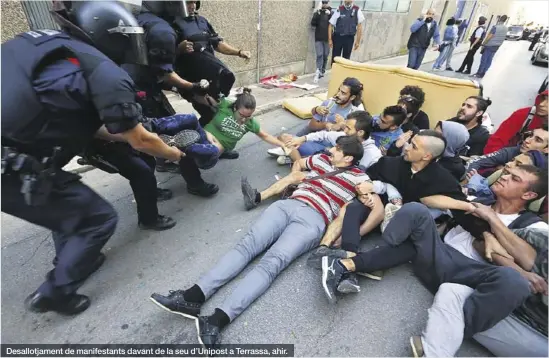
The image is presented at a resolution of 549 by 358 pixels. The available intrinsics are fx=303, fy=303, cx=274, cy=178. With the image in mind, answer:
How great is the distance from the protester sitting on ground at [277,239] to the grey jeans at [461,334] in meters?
0.86

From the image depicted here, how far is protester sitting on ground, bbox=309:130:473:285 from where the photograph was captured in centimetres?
212

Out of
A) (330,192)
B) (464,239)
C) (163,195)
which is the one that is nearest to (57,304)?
(163,195)

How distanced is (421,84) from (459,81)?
0.39m

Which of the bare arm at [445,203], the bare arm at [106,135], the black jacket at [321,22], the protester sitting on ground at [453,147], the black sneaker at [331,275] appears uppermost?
the black jacket at [321,22]

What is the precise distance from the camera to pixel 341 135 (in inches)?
122

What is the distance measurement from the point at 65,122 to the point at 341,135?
7.81 feet

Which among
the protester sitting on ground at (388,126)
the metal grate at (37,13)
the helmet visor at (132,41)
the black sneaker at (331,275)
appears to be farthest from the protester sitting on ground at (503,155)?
the metal grate at (37,13)

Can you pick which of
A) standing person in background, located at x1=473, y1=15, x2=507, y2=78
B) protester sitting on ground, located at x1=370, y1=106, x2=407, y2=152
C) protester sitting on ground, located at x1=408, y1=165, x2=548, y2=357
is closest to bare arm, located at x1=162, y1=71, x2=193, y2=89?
protester sitting on ground, located at x1=370, y1=106, x2=407, y2=152

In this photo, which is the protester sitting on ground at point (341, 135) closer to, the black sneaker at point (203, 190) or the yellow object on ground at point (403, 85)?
the black sneaker at point (203, 190)

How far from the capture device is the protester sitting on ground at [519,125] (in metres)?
2.83

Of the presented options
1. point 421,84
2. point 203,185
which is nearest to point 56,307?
point 203,185

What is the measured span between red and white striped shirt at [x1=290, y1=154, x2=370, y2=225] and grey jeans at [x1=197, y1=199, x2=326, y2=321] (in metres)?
0.06

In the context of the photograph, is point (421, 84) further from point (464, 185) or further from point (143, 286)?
point (143, 286)

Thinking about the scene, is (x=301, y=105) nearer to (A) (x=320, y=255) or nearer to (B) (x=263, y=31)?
(B) (x=263, y=31)
